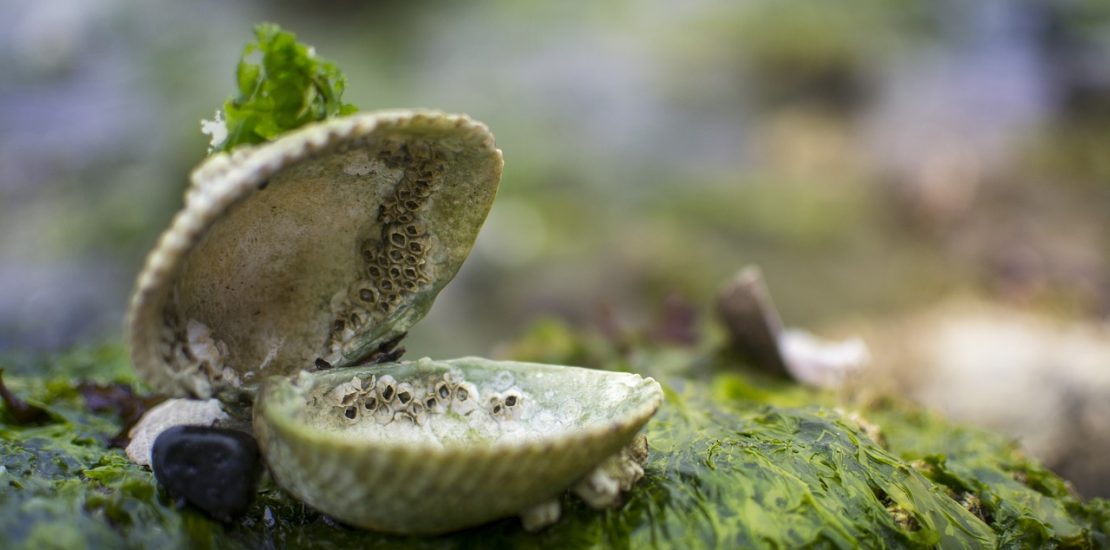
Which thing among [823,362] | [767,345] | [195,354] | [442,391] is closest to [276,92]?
[195,354]

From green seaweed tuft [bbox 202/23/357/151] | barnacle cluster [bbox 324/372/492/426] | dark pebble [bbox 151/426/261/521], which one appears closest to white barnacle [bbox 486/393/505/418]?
barnacle cluster [bbox 324/372/492/426]

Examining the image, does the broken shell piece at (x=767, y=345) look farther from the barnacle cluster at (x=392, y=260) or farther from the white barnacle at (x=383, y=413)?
the white barnacle at (x=383, y=413)

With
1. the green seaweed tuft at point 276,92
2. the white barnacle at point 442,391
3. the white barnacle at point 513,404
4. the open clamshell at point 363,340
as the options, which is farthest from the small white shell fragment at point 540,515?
the green seaweed tuft at point 276,92

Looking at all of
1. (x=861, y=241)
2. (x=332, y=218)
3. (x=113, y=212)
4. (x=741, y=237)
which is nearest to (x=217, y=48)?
(x=113, y=212)

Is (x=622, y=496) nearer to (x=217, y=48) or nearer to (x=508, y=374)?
(x=508, y=374)

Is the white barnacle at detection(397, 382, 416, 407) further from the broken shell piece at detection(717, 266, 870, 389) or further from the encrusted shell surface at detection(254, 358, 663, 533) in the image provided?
the broken shell piece at detection(717, 266, 870, 389)

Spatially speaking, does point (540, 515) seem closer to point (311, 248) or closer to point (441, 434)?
point (441, 434)

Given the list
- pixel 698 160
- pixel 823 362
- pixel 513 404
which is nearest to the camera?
pixel 513 404
